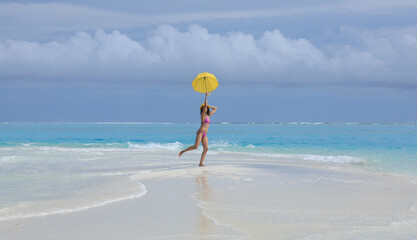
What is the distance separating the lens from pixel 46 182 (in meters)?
10.4

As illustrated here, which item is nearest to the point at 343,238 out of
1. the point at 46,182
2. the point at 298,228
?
the point at 298,228

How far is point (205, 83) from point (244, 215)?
7.68 metres

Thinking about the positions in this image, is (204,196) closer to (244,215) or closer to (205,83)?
(244,215)

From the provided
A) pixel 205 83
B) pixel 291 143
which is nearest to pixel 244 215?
pixel 205 83

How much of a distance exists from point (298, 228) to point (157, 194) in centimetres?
349

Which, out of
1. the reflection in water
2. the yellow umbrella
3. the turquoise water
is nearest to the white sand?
the reflection in water

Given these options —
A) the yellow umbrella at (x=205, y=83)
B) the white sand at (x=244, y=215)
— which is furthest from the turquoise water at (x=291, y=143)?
the white sand at (x=244, y=215)

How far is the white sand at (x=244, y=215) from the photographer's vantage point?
5.40m

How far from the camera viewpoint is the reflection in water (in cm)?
556

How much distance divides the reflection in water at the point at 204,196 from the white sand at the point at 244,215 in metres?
0.01

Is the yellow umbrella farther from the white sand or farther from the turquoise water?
the turquoise water

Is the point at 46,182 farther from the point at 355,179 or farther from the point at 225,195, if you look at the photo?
the point at 355,179

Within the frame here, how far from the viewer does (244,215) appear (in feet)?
21.2

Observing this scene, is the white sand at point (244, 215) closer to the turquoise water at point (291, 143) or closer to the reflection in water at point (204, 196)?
the reflection in water at point (204, 196)
